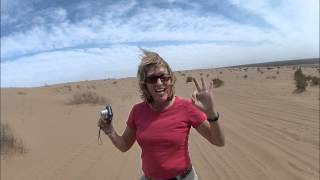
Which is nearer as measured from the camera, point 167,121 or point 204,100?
point 204,100

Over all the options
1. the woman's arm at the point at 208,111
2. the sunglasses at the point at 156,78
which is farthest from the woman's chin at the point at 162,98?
the woman's arm at the point at 208,111

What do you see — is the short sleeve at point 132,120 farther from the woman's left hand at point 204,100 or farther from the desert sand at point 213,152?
the desert sand at point 213,152

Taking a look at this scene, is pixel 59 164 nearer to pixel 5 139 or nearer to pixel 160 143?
pixel 5 139

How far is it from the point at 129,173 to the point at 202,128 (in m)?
4.35

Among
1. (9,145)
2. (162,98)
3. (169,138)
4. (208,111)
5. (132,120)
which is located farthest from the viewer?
(9,145)

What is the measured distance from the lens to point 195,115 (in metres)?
3.00

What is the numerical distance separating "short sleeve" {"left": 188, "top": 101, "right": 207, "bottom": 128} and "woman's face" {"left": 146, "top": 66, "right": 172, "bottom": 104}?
0.19 metres

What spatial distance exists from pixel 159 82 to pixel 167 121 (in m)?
0.27

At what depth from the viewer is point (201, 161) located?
25.1 feet

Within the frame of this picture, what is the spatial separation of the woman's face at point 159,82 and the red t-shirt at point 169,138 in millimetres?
91

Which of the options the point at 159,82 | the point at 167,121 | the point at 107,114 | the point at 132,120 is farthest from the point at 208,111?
the point at 107,114

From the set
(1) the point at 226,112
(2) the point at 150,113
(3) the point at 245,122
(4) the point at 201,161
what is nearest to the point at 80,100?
(1) the point at 226,112

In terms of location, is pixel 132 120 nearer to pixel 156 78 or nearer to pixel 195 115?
pixel 156 78

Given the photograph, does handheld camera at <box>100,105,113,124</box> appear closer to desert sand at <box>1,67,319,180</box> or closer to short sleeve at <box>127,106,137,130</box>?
short sleeve at <box>127,106,137,130</box>
